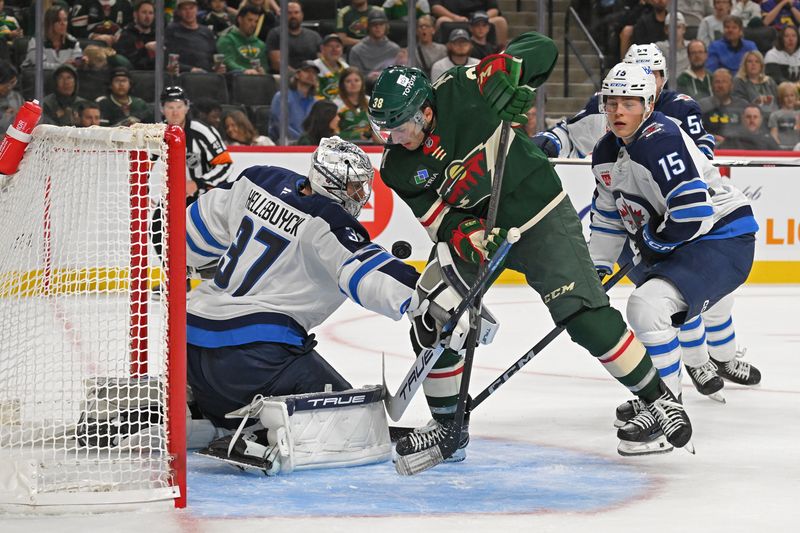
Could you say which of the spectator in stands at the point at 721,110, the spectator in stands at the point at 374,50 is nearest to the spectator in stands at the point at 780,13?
the spectator in stands at the point at 721,110

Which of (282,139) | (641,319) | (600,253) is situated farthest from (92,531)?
(282,139)

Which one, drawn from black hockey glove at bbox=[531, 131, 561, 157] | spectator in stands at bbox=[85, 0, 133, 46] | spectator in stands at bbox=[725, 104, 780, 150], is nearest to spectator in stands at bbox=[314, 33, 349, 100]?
spectator in stands at bbox=[85, 0, 133, 46]

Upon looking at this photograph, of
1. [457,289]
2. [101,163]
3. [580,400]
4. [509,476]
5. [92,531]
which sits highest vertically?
[101,163]

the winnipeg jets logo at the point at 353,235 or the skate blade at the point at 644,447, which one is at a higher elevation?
the winnipeg jets logo at the point at 353,235

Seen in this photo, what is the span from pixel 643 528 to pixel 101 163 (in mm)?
1459

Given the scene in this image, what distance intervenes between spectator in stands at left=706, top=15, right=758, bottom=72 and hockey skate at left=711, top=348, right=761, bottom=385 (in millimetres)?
4160

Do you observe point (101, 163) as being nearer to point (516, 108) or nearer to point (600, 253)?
point (516, 108)

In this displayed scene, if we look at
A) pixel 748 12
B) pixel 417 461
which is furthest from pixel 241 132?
pixel 417 461

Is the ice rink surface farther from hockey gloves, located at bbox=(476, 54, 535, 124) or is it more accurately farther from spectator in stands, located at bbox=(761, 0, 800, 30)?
spectator in stands, located at bbox=(761, 0, 800, 30)

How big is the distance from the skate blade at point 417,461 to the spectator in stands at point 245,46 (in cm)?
508

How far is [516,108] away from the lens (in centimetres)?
320

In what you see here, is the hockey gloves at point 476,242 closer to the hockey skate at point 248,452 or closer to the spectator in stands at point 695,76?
the hockey skate at point 248,452

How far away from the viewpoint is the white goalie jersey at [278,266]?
10.7ft

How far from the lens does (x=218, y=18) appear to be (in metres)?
8.20
